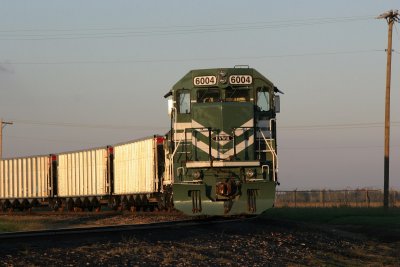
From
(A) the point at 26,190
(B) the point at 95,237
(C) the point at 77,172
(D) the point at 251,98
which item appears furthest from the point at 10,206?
(B) the point at 95,237

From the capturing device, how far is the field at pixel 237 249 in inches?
555

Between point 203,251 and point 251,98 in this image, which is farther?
point 251,98

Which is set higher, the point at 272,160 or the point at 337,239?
the point at 272,160

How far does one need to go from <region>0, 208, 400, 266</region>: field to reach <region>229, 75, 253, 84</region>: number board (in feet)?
14.5

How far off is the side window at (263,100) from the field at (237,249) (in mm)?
3596

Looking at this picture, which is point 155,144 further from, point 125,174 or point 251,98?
point 251,98

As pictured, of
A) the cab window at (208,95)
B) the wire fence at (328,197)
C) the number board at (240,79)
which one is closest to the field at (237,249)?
the cab window at (208,95)

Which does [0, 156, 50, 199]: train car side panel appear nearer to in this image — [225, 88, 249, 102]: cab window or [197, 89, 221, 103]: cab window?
[197, 89, 221, 103]: cab window

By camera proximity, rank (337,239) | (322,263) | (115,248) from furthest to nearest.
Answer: (337,239) < (322,263) < (115,248)

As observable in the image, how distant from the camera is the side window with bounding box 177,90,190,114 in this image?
24047 millimetres

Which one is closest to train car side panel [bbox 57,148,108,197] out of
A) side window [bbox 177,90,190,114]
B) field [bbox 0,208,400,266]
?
side window [bbox 177,90,190,114]

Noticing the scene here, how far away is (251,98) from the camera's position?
24203 millimetres

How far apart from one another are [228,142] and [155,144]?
29.4 ft

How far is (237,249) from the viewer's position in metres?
17.2
